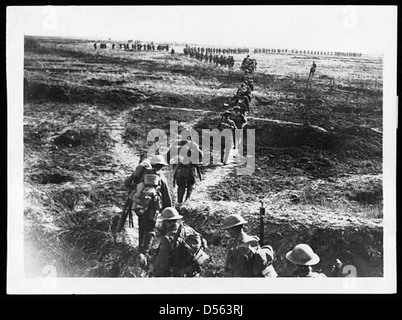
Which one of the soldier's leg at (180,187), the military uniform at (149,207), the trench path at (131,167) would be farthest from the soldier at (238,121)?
the military uniform at (149,207)

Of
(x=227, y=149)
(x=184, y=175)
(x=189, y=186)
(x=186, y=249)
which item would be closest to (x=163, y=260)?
(x=186, y=249)

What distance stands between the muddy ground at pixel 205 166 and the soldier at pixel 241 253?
0.23m

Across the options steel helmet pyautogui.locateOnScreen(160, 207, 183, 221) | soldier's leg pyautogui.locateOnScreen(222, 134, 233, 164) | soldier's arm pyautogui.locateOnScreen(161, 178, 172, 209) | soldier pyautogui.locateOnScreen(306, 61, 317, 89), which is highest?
soldier pyautogui.locateOnScreen(306, 61, 317, 89)

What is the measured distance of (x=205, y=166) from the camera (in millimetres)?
7895

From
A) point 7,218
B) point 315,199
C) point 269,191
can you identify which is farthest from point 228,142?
point 7,218

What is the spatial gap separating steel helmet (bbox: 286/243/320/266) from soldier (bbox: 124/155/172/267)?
5.75ft

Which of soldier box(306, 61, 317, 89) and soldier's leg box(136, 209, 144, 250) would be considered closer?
soldier's leg box(136, 209, 144, 250)

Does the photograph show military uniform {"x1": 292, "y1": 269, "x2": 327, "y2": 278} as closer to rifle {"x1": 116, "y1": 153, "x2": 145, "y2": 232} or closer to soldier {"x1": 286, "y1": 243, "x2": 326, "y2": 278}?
soldier {"x1": 286, "y1": 243, "x2": 326, "y2": 278}

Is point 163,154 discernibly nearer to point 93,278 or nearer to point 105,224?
A: point 105,224

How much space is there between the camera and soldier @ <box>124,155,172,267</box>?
7555mm

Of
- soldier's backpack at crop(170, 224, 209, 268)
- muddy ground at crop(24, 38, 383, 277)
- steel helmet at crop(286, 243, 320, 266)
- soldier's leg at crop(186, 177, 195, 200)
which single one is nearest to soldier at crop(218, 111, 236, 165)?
muddy ground at crop(24, 38, 383, 277)

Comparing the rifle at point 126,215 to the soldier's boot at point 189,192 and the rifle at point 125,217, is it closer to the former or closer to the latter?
the rifle at point 125,217

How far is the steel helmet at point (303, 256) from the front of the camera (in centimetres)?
718

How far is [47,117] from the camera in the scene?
312 inches
